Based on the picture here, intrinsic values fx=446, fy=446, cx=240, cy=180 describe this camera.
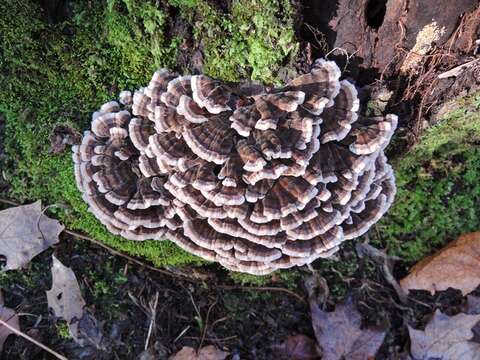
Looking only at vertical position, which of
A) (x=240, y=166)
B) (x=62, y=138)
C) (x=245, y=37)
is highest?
(x=245, y=37)

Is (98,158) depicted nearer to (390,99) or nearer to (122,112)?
(122,112)

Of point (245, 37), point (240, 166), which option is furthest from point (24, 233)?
point (245, 37)

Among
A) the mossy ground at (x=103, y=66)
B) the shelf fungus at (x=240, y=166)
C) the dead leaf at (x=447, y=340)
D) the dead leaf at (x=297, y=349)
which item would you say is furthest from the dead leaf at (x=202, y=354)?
the dead leaf at (x=447, y=340)

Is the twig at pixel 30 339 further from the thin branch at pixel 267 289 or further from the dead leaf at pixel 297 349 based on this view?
the dead leaf at pixel 297 349

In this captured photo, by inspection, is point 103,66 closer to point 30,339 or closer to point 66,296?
point 66,296

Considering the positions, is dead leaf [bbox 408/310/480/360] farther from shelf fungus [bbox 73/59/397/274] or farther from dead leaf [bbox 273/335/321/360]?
shelf fungus [bbox 73/59/397/274]

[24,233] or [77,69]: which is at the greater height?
[77,69]
